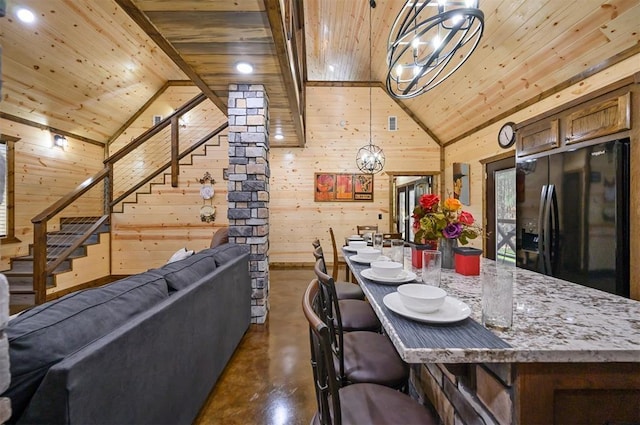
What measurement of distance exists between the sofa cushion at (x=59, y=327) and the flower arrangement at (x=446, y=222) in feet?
5.03

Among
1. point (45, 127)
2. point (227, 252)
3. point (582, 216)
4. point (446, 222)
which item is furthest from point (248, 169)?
point (45, 127)

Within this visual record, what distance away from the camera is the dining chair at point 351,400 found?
865 mm

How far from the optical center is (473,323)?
967 millimetres

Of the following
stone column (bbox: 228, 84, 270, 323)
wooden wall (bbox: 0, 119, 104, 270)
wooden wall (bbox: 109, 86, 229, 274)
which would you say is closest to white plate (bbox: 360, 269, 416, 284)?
stone column (bbox: 228, 84, 270, 323)

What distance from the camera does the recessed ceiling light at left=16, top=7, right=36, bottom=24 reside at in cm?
331

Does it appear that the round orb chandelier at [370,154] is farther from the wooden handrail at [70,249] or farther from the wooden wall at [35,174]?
the wooden wall at [35,174]

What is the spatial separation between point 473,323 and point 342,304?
4.07 ft

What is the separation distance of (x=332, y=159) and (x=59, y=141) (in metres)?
4.91

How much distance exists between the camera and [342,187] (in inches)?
251

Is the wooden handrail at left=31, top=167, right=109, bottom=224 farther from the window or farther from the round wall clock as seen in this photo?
the round wall clock

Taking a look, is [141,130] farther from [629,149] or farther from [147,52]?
[629,149]

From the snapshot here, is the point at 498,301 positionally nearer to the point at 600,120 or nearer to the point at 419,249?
the point at 419,249

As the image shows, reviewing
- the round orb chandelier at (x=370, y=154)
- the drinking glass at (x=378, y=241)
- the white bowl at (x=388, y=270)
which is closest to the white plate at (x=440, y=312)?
the white bowl at (x=388, y=270)

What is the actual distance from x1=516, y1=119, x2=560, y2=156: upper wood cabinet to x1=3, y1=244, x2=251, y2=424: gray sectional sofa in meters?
3.00
